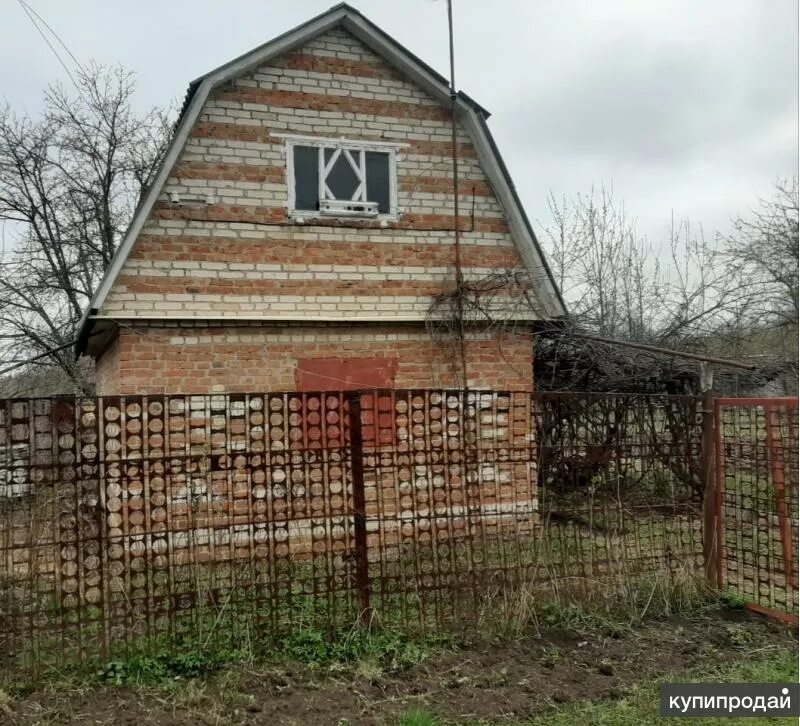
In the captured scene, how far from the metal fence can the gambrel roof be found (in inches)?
109

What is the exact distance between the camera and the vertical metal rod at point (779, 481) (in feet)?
15.7

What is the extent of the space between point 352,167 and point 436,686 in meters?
5.41

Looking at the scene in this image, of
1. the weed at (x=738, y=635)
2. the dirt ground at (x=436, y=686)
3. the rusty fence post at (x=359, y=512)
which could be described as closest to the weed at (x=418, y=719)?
the dirt ground at (x=436, y=686)

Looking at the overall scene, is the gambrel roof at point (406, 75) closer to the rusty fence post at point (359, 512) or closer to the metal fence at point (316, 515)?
the metal fence at point (316, 515)

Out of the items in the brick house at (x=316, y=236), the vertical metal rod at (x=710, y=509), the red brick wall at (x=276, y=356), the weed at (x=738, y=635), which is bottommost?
the weed at (x=738, y=635)

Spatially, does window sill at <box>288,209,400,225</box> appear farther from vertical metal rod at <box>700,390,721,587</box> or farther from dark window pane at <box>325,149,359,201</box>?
vertical metal rod at <box>700,390,721,587</box>

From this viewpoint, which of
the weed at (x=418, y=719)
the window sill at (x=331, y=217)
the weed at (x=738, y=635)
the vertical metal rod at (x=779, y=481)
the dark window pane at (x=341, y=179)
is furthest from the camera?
the dark window pane at (x=341, y=179)

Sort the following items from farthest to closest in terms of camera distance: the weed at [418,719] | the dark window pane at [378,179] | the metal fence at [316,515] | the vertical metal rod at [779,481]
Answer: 1. the dark window pane at [378,179]
2. the vertical metal rod at [779,481]
3. the metal fence at [316,515]
4. the weed at [418,719]

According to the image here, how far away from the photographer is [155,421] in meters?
4.16

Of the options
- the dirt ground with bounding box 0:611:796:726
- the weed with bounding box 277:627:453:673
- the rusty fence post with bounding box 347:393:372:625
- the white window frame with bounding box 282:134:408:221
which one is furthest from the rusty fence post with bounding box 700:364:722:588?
the white window frame with bounding box 282:134:408:221

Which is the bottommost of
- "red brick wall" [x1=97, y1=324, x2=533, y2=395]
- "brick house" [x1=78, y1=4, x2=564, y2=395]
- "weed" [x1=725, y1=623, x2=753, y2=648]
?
"weed" [x1=725, y1=623, x2=753, y2=648]

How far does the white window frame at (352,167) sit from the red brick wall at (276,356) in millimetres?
1209

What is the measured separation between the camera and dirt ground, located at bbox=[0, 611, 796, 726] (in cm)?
345

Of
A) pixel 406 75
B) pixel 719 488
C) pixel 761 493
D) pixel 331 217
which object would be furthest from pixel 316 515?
pixel 406 75
